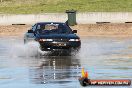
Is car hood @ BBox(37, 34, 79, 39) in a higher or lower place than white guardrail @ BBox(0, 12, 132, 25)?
higher

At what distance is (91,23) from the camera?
2190 inches

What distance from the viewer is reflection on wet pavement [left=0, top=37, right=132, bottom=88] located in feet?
60.8

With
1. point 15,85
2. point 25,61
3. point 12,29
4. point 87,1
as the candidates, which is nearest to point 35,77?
point 15,85

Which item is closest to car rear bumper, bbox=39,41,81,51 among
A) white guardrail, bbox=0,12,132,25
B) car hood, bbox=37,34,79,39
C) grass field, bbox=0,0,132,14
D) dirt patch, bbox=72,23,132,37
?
car hood, bbox=37,34,79,39

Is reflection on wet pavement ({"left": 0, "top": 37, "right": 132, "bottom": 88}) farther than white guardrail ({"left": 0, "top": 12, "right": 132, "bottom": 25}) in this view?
No

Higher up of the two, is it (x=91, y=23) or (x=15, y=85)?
(x=15, y=85)

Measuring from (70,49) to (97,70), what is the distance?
305 inches

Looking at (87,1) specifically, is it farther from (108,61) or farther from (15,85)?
(15,85)

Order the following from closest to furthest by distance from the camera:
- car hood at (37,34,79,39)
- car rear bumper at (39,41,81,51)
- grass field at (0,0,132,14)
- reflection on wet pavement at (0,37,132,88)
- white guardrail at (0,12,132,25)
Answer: reflection on wet pavement at (0,37,132,88)
car rear bumper at (39,41,81,51)
car hood at (37,34,79,39)
white guardrail at (0,12,132,25)
grass field at (0,0,132,14)

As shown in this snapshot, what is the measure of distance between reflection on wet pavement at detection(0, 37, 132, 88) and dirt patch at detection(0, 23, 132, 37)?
18411 millimetres

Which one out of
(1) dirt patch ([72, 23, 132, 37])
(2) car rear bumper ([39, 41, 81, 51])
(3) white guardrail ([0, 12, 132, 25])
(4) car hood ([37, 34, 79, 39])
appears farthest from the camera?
(3) white guardrail ([0, 12, 132, 25])

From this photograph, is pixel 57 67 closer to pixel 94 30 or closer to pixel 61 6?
pixel 94 30

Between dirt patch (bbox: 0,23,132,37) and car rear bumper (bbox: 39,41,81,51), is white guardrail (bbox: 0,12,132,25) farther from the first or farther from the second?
car rear bumper (bbox: 39,41,81,51)

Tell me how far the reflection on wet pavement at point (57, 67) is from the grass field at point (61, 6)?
3020 cm
